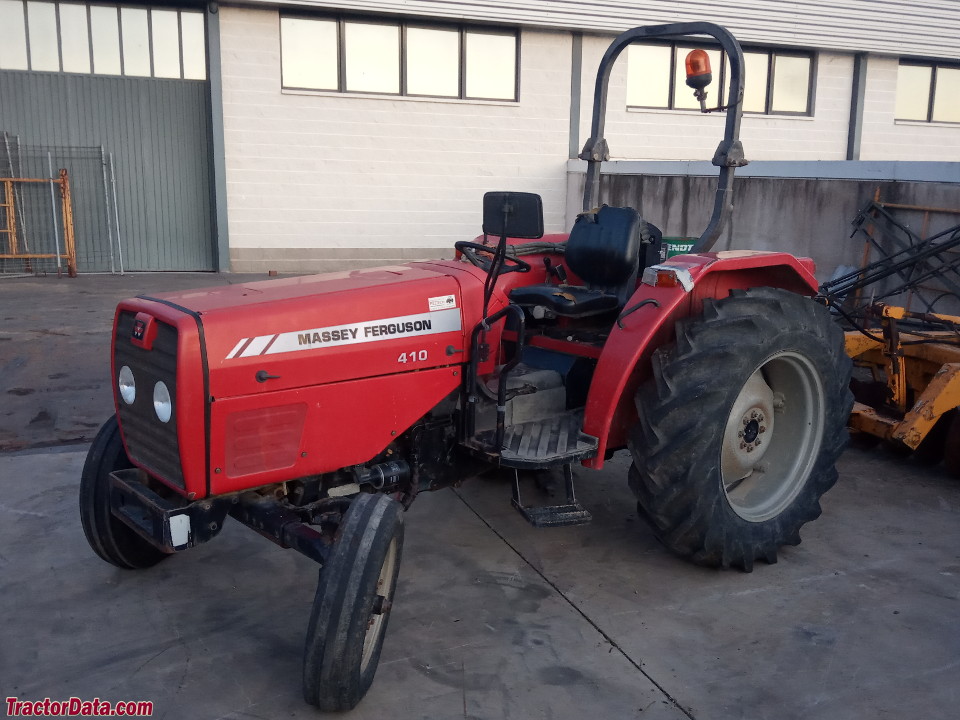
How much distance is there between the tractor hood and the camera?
9.52 ft

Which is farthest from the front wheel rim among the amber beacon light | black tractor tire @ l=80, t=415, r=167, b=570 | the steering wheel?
black tractor tire @ l=80, t=415, r=167, b=570

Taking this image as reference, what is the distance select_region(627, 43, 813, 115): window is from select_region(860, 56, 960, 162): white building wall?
1236 millimetres

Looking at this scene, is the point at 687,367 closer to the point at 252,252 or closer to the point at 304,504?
the point at 304,504

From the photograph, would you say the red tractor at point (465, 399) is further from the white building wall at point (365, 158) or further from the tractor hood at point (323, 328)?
the white building wall at point (365, 158)

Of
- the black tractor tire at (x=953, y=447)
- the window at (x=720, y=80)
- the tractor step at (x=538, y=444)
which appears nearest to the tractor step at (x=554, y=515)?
the tractor step at (x=538, y=444)

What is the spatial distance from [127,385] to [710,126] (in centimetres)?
1326

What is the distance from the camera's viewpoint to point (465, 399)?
11.5 feet

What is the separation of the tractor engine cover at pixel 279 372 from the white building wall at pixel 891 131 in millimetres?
14525

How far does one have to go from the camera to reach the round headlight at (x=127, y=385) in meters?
3.12

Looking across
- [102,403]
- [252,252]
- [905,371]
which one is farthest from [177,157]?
[905,371]

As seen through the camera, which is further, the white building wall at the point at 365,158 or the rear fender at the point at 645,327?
the white building wall at the point at 365,158

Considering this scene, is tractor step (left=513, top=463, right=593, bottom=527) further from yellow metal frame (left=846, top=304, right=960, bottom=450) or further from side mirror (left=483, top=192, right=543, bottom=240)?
yellow metal frame (left=846, top=304, right=960, bottom=450)

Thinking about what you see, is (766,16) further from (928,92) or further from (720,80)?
(928,92)

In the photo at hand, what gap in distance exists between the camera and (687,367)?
3453 mm
